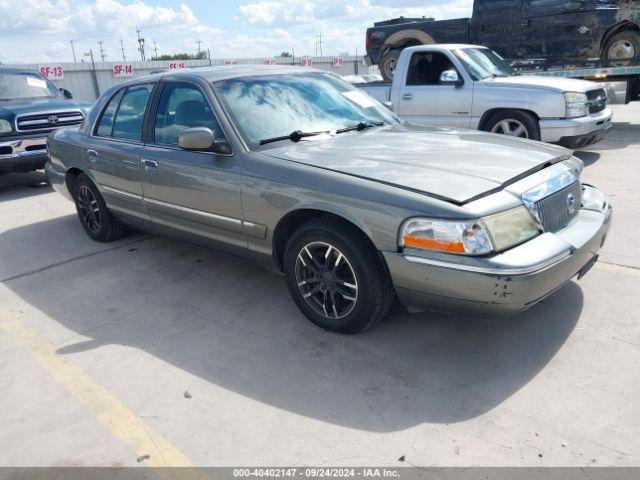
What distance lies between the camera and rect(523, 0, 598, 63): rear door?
10.8 metres

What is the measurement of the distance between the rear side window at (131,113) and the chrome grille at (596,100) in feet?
20.6

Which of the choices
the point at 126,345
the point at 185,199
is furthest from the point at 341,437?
the point at 185,199

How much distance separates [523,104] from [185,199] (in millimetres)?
5495

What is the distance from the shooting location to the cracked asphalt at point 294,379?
258 cm

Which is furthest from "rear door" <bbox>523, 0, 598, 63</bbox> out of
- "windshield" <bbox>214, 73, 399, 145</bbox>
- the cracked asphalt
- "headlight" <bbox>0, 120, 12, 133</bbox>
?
"headlight" <bbox>0, 120, 12, 133</bbox>

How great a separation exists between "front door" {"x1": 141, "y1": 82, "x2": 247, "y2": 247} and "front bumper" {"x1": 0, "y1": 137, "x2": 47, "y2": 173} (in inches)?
186

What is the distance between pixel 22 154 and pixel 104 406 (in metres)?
6.54

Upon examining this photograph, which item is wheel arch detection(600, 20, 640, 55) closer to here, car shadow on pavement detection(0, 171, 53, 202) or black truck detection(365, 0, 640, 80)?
black truck detection(365, 0, 640, 80)

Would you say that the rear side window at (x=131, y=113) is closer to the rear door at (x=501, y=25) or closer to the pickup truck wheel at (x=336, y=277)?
the pickup truck wheel at (x=336, y=277)

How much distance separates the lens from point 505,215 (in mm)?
2969

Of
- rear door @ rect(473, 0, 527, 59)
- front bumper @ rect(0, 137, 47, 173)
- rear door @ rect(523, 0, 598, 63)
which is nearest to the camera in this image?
front bumper @ rect(0, 137, 47, 173)

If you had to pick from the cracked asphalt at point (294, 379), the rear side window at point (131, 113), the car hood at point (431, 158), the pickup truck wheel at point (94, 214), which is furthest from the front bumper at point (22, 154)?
the car hood at point (431, 158)

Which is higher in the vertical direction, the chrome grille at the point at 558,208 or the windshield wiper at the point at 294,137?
the windshield wiper at the point at 294,137

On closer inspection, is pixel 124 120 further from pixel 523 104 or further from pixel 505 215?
pixel 523 104
